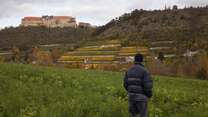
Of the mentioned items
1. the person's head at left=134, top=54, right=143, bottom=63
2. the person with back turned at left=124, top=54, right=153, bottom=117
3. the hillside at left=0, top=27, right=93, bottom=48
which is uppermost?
the person's head at left=134, top=54, right=143, bottom=63

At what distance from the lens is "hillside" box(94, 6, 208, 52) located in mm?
121688

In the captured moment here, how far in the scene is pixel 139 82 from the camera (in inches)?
531

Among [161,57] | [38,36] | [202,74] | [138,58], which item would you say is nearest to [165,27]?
[161,57]

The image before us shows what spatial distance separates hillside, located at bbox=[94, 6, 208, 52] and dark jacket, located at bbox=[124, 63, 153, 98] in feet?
315

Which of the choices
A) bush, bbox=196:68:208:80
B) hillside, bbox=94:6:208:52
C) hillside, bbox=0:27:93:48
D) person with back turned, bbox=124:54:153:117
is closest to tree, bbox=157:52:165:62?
hillside, bbox=94:6:208:52

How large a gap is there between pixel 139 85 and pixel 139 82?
0.29ft

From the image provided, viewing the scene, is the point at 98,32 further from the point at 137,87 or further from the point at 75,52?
the point at 137,87

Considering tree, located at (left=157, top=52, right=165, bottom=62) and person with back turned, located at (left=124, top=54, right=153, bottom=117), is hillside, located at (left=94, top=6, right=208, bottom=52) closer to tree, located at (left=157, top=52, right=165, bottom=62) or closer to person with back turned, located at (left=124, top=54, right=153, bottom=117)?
tree, located at (left=157, top=52, right=165, bottom=62)

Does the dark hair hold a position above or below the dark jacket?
above

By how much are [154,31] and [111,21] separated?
37395mm

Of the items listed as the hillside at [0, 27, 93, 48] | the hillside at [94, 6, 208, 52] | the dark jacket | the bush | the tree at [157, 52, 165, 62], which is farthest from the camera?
the hillside at [0, 27, 93, 48]

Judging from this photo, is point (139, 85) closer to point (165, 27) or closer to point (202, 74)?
point (202, 74)

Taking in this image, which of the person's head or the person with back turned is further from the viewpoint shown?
the person's head

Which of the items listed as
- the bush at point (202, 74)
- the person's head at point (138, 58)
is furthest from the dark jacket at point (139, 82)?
the bush at point (202, 74)
